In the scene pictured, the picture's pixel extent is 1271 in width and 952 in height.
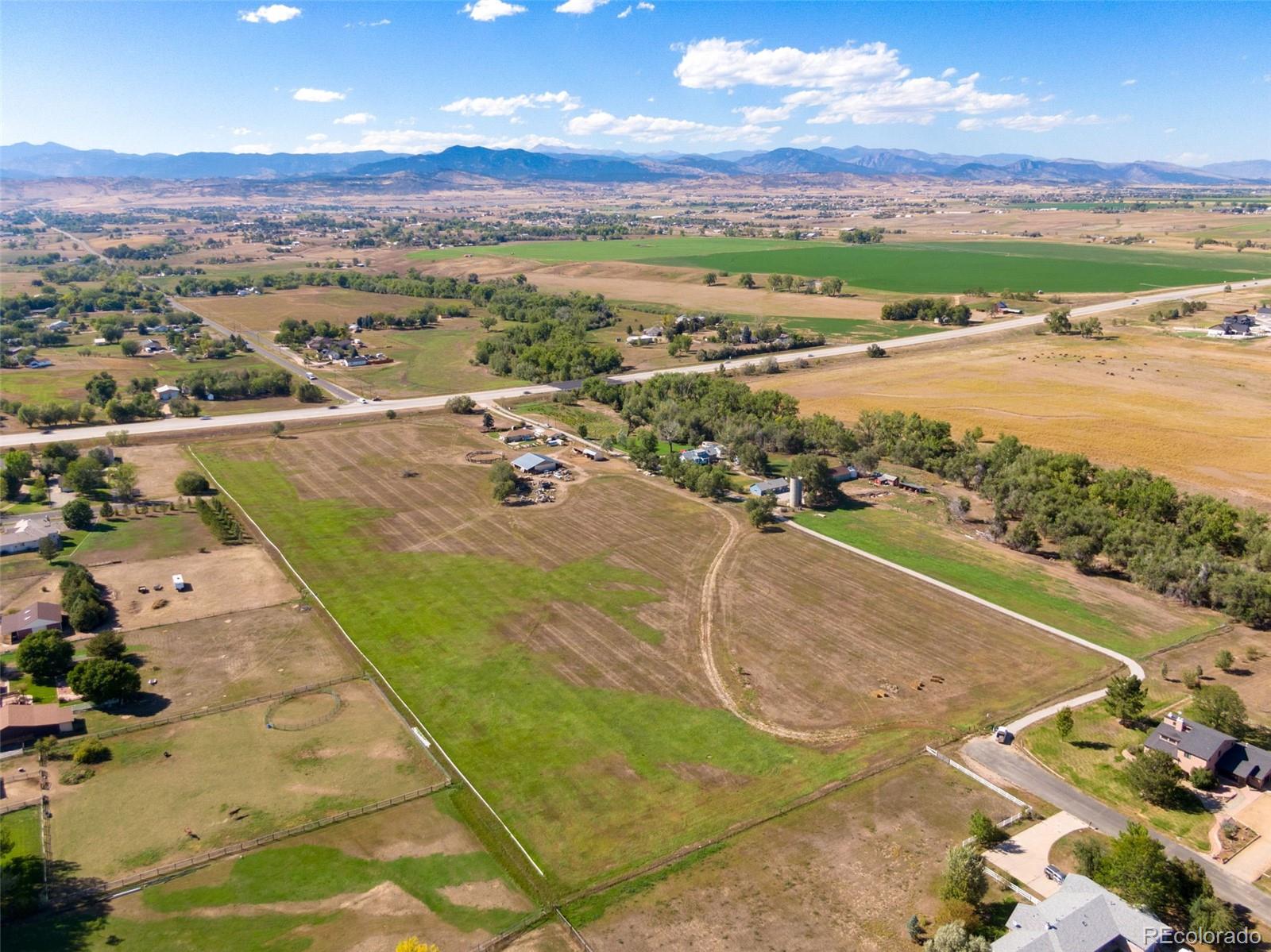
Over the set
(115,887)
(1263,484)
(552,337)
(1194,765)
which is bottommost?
(115,887)

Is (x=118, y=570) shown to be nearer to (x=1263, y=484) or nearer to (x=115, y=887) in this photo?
(x=115, y=887)

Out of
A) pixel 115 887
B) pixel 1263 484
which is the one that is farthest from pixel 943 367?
pixel 115 887

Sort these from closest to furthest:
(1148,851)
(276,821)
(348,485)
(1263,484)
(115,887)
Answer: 1. (1148,851)
2. (115,887)
3. (276,821)
4. (1263,484)
5. (348,485)

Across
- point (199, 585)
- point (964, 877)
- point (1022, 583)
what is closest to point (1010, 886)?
point (964, 877)

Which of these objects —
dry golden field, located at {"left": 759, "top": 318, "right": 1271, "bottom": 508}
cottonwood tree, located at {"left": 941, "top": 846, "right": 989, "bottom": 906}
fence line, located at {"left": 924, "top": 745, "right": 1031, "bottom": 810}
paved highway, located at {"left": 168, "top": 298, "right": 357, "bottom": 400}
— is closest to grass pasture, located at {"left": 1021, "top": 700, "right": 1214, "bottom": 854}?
fence line, located at {"left": 924, "top": 745, "right": 1031, "bottom": 810}

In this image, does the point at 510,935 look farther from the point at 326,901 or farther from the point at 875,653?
the point at 875,653
